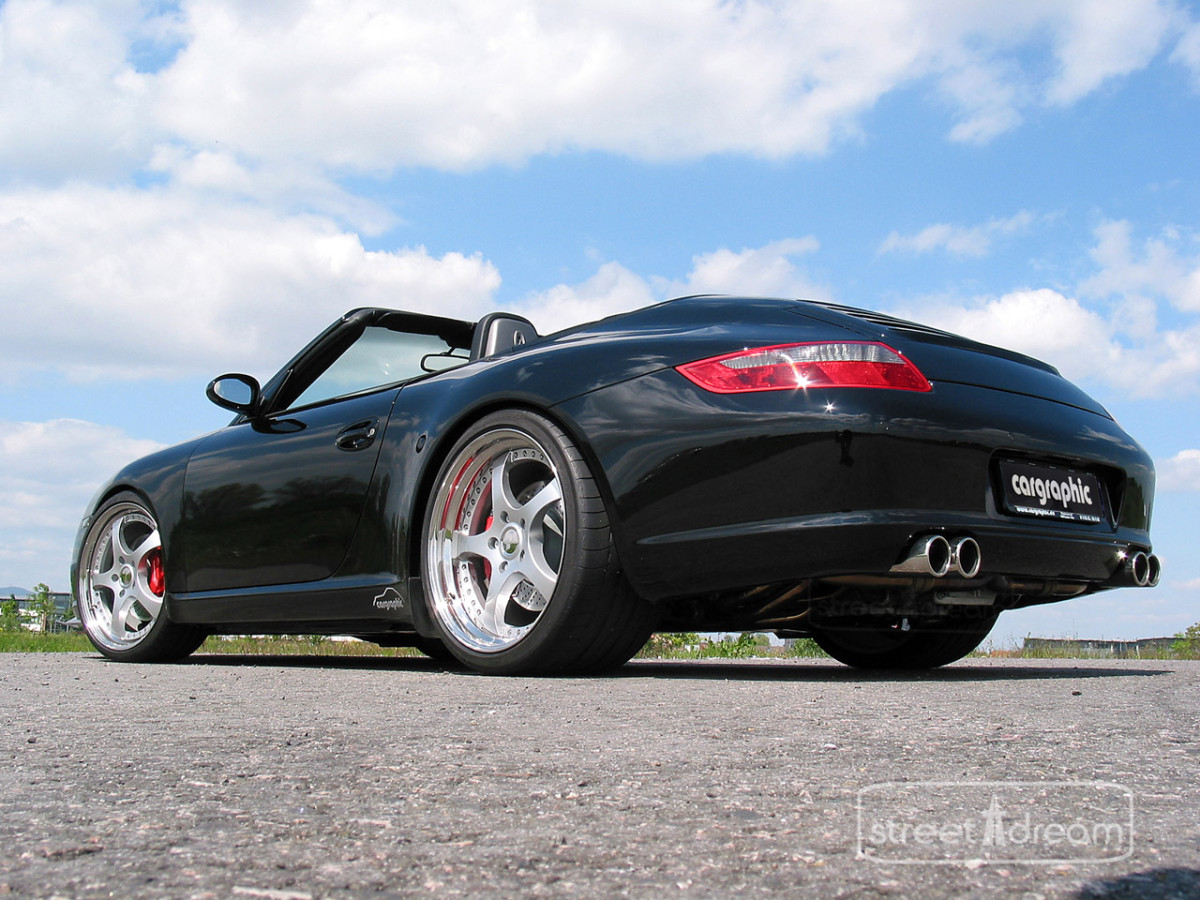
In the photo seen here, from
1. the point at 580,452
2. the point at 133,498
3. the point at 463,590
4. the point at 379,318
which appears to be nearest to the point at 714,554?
the point at 580,452

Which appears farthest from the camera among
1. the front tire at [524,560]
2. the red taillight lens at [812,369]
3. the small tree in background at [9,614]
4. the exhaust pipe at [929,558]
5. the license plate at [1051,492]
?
the small tree in background at [9,614]

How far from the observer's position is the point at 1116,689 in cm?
337

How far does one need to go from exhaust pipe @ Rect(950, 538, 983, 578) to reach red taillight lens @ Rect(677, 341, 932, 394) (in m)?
0.45

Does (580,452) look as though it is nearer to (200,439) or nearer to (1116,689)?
(1116,689)

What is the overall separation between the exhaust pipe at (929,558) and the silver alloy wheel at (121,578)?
373 cm

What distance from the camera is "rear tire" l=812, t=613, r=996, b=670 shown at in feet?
14.9

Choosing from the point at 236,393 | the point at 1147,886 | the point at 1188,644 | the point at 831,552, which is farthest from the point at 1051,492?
the point at 1188,644

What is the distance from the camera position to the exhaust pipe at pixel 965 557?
309cm

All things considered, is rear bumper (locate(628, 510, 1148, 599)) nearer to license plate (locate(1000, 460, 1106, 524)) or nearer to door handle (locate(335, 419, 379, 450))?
license plate (locate(1000, 460, 1106, 524))

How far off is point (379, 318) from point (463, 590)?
184 centimetres

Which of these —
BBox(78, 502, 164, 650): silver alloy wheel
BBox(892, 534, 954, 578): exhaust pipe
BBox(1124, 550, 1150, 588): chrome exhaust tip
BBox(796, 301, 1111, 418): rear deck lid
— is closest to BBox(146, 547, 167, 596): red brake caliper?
BBox(78, 502, 164, 650): silver alloy wheel

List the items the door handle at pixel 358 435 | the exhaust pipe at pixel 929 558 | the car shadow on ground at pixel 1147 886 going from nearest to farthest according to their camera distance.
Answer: the car shadow on ground at pixel 1147 886 → the exhaust pipe at pixel 929 558 → the door handle at pixel 358 435

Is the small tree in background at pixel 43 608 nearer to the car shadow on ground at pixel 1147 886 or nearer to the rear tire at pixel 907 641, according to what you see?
the rear tire at pixel 907 641

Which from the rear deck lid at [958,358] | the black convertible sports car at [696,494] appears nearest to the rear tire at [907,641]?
the black convertible sports car at [696,494]
